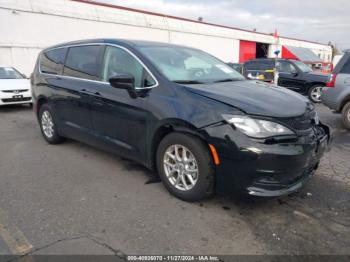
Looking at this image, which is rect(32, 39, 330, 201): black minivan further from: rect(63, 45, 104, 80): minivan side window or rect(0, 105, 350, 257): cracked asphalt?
rect(0, 105, 350, 257): cracked asphalt

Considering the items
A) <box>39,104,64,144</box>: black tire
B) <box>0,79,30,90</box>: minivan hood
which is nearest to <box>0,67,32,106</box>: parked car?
<box>0,79,30,90</box>: minivan hood

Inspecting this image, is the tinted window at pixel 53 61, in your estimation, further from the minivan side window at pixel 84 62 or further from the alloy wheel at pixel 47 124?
the alloy wheel at pixel 47 124

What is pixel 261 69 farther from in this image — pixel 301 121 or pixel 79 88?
pixel 301 121

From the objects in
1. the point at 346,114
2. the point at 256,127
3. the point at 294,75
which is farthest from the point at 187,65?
the point at 294,75

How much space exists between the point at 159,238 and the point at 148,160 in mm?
1131

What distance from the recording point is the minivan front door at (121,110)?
11.9 ft

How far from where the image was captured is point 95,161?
468 centimetres

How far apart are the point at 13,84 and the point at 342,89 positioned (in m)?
9.35

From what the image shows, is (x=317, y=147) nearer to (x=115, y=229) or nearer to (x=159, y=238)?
(x=159, y=238)

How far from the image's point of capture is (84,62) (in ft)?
15.0

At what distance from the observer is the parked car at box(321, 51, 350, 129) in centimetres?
675

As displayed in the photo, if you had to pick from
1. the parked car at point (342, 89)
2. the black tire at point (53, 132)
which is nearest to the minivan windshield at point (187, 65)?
the black tire at point (53, 132)

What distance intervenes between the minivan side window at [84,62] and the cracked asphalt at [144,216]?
1.34m

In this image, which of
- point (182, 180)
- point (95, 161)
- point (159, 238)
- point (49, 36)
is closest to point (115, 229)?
point (159, 238)
